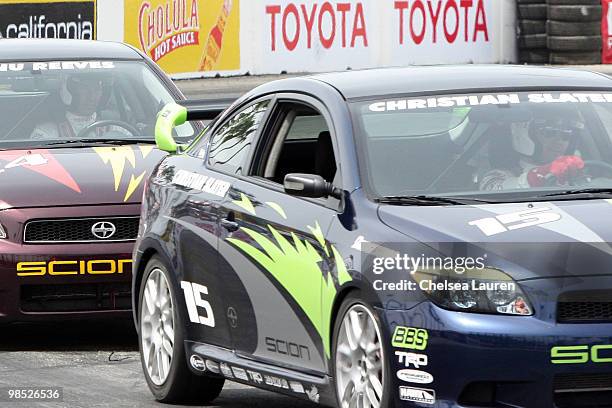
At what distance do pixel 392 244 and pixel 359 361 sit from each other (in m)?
0.48

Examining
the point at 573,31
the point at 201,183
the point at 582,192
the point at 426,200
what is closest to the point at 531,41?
the point at 573,31

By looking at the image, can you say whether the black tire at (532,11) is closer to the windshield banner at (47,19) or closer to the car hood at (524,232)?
the windshield banner at (47,19)

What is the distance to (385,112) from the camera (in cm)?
769

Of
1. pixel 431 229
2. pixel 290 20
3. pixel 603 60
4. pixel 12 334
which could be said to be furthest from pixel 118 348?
pixel 603 60

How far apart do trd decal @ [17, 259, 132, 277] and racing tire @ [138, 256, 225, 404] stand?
1.41m

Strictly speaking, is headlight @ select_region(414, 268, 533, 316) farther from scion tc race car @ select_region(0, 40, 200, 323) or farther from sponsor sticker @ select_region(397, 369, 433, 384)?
scion tc race car @ select_region(0, 40, 200, 323)

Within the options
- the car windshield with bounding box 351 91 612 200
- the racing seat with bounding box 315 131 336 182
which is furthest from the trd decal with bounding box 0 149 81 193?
the car windshield with bounding box 351 91 612 200

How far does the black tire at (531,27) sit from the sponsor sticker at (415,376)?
2827 centimetres

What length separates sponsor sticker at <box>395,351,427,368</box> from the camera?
6.43 meters

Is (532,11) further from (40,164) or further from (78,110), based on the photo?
(40,164)

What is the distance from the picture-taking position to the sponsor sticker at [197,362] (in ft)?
27.1

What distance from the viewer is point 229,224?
7.99 m

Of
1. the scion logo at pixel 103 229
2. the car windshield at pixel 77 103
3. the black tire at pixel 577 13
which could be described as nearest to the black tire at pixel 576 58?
the black tire at pixel 577 13

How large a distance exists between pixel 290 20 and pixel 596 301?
25964 mm
